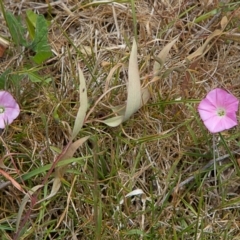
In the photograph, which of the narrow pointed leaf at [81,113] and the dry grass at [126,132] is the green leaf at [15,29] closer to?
the dry grass at [126,132]

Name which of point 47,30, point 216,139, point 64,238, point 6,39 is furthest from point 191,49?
point 64,238

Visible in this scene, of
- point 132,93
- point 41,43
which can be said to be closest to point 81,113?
point 132,93

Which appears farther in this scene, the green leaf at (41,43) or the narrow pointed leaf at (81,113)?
the green leaf at (41,43)

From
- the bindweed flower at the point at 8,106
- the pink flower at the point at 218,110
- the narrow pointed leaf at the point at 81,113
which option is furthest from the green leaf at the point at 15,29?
the pink flower at the point at 218,110

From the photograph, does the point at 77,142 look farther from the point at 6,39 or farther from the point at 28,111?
the point at 6,39

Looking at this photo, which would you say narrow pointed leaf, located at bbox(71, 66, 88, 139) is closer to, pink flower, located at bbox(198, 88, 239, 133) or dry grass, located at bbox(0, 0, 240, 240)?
dry grass, located at bbox(0, 0, 240, 240)
